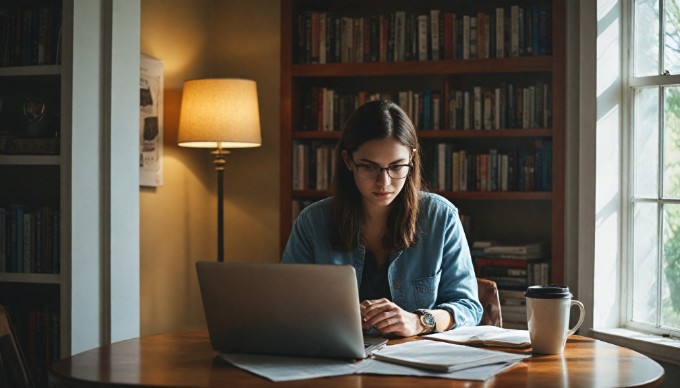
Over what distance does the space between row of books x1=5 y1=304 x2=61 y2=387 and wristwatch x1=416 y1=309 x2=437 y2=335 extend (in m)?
1.27

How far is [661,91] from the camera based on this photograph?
3.06 metres

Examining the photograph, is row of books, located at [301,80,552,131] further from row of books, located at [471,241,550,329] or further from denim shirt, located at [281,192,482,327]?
denim shirt, located at [281,192,482,327]

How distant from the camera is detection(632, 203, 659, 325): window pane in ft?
10.2

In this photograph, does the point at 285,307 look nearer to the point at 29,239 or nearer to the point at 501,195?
the point at 29,239

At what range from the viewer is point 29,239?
102 inches

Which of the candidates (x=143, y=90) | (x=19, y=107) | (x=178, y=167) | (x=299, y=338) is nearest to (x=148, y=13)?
(x=143, y=90)

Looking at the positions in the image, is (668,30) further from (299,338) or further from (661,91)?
(299,338)

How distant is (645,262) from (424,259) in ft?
4.46

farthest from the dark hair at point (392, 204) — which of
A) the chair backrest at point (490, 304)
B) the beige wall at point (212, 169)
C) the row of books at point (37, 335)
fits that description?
the beige wall at point (212, 169)

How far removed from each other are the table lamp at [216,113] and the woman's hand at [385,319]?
6.35 feet

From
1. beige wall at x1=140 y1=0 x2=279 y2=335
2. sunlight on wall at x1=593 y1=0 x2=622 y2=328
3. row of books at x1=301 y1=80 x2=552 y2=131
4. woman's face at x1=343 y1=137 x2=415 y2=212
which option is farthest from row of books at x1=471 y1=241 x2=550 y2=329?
woman's face at x1=343 y1=137 x2=415 y2=212

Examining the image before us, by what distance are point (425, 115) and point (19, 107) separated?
1765 mm

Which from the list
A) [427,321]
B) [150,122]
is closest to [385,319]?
[427,321]

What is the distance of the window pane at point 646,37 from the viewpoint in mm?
3084
